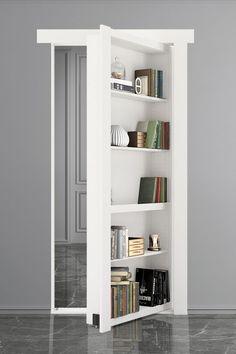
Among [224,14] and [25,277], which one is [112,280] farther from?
[224,14]

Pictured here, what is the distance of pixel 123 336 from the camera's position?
504cm

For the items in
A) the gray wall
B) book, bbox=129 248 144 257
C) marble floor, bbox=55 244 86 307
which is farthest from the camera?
marble floor, bbox=55 244 86 307

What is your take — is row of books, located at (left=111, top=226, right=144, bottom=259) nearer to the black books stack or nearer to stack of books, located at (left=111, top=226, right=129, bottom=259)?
stack of books, located at (left=111, top=226, right=129, bottom=259)

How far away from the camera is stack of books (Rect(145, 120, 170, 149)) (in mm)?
5699

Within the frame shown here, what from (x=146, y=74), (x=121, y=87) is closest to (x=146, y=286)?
(x=121, y=87)

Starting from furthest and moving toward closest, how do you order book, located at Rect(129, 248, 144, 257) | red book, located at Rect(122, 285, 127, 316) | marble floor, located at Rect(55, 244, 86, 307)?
1. marble floor, located at Rect(55, 244, 86, 307)
2. book, located at Rect(129, 248, 144, 257)
3. red book, located at Rect(122, 285, 127, 316)

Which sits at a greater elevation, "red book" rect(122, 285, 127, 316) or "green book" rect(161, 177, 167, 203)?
"green book" rect(161, 177, 167, 203)

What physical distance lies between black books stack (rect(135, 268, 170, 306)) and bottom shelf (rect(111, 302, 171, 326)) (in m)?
0.04

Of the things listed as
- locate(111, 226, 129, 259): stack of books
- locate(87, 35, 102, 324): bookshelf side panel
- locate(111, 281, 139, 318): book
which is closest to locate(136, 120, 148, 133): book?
locate(87, 35, 102, 324): bookshelf side panel

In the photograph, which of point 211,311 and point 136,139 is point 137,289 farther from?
point 136,139

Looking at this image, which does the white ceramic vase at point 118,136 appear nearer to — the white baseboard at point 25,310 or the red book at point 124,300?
the red book at point 124,300

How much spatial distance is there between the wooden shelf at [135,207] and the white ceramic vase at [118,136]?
0.54m

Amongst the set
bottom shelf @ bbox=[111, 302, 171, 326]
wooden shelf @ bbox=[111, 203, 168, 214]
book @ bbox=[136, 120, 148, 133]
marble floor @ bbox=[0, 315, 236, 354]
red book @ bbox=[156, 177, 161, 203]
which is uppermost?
book @ bbox=[136, 120, 148, 133]

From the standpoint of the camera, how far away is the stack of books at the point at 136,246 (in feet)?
18.1
